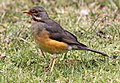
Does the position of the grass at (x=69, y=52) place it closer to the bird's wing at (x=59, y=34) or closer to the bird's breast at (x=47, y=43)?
the bird's breast at (x=47, y=43)

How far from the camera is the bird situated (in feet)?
29.5

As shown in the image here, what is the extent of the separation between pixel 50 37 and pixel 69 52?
1069mm

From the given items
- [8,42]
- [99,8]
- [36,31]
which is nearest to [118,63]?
[36,31]

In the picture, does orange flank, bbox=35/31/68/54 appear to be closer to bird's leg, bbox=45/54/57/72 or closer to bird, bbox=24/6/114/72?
bird, bbox=24/6/114/72

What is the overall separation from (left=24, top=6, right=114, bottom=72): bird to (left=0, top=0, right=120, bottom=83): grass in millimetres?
310

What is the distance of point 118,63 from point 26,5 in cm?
462

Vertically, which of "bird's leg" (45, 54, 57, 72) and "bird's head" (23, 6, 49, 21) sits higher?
"bird's head" (23, 6, 49, 21)

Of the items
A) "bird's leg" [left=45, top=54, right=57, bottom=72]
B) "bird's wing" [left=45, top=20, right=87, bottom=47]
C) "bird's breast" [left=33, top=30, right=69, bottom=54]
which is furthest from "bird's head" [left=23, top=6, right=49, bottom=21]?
"bird's leg" [left=45, top=54, right=57, bottom=72]

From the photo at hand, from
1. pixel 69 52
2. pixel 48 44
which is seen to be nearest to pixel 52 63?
pixel 48 44

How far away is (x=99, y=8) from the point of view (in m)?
13.3

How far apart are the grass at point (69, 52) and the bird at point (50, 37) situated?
31 cm

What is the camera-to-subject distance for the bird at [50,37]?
9.00 m

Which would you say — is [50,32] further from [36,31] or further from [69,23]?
[69,23]

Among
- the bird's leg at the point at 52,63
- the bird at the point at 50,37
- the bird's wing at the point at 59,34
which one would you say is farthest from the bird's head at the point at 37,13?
the bird's leg at the point at 52,63
